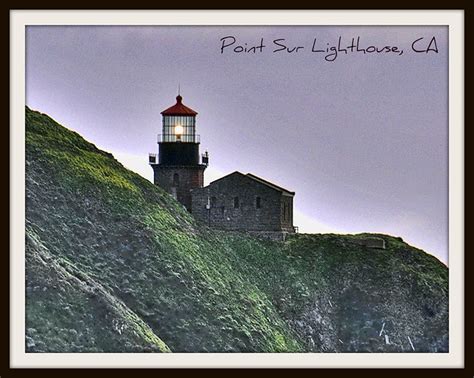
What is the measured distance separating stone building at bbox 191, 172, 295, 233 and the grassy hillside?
0.62 metres

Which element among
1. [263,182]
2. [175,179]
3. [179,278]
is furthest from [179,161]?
[179,278]

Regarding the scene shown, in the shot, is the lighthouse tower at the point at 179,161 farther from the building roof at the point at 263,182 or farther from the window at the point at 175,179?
the building roof at the point at 263,182

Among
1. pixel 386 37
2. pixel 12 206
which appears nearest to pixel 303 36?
pixel 386 37

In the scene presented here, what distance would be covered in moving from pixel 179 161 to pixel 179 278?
685cm

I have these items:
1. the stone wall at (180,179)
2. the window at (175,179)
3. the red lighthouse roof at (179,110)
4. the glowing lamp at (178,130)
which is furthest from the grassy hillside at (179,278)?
the red lighthouse roof at (179,110)

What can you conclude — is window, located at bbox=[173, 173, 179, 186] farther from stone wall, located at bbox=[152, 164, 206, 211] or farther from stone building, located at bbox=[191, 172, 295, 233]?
stone building, located at bbox=[191, 172, 295, 233]

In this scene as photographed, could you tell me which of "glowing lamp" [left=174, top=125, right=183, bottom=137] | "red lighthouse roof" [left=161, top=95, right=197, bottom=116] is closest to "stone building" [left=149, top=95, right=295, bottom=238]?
"glowing lamp" [left=174, top=125, right=183, bottom=137]

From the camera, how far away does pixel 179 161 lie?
56.9m

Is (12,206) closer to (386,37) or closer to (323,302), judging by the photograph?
(386,37)

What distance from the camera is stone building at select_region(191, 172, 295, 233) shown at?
188ft

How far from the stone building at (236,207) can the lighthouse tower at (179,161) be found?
46cm

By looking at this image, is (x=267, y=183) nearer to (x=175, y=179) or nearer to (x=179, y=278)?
(x=175, y=179)

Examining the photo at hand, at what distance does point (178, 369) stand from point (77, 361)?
8.60 ft

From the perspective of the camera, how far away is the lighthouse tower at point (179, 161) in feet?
178
